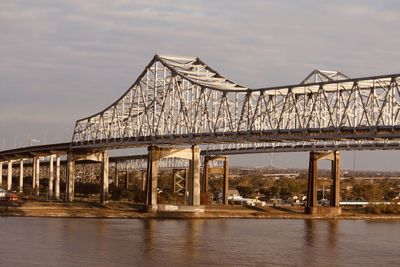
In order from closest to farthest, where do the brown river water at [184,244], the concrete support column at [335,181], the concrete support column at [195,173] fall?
the brown river water at [184,244]
the concrete support column at [195,173]
the concrete support column at [335,181]

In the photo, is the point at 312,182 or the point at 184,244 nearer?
the point at 184,244

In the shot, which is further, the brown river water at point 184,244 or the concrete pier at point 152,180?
the concrete pier at point 152,180

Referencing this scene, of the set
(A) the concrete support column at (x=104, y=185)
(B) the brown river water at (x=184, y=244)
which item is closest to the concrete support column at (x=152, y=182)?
(B) the brown river water at (x=184, y=244)

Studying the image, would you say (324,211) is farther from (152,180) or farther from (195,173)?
(152,180)

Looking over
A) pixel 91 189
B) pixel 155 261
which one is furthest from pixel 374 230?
pixel 91 189

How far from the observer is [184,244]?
6109 cm

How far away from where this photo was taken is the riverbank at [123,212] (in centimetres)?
8706

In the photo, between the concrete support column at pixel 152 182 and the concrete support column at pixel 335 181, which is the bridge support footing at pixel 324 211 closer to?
the concrete support column at pixel 335 181

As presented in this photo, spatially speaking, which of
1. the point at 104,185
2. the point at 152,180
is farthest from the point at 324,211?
the point at 104,185

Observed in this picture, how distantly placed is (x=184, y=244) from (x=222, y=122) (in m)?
28.7

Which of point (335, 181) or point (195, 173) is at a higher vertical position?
point (195, 173)

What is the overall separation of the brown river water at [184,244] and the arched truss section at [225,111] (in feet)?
29.2

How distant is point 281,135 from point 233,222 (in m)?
16.7

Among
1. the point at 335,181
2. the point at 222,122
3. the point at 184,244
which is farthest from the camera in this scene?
the point at 335,181
